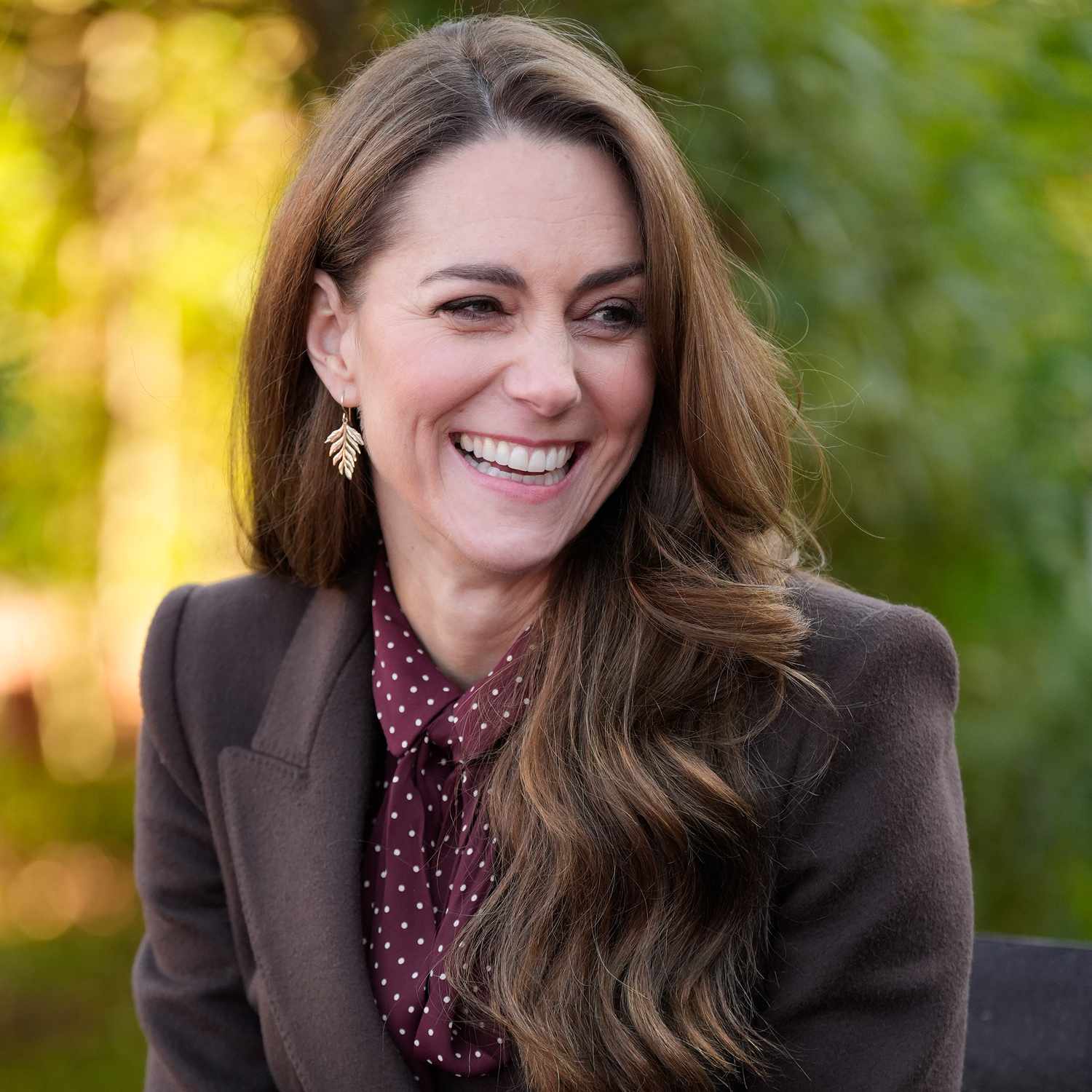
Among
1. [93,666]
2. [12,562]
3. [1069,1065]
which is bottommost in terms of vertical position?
[93,666]

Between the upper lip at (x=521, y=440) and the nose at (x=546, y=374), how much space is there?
0.06 meters

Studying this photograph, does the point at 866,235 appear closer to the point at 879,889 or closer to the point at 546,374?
the point at 546,374

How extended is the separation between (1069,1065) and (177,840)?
135 cm

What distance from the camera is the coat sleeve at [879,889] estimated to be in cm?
168

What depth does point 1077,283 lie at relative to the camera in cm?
301

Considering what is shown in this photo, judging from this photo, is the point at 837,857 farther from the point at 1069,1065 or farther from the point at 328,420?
the point at 328,420

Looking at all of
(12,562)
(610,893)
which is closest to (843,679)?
(610,893)

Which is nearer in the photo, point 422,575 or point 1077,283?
point 422,575

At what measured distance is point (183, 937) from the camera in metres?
2.17

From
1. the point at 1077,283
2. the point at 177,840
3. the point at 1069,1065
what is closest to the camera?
the point at 1069,1065

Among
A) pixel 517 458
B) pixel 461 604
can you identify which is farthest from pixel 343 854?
pixel 517 458

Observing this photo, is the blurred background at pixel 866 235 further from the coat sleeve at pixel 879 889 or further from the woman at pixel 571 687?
the coat sleeve at pixel 879 889

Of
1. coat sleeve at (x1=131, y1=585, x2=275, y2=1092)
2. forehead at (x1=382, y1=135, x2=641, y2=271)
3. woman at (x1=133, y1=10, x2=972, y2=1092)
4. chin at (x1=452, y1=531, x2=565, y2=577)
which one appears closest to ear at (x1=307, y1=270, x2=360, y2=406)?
woman at (x1=133, y1=10, x2=972, y2=1092)

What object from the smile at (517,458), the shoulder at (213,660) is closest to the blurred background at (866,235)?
the shoulder at (213,660)
